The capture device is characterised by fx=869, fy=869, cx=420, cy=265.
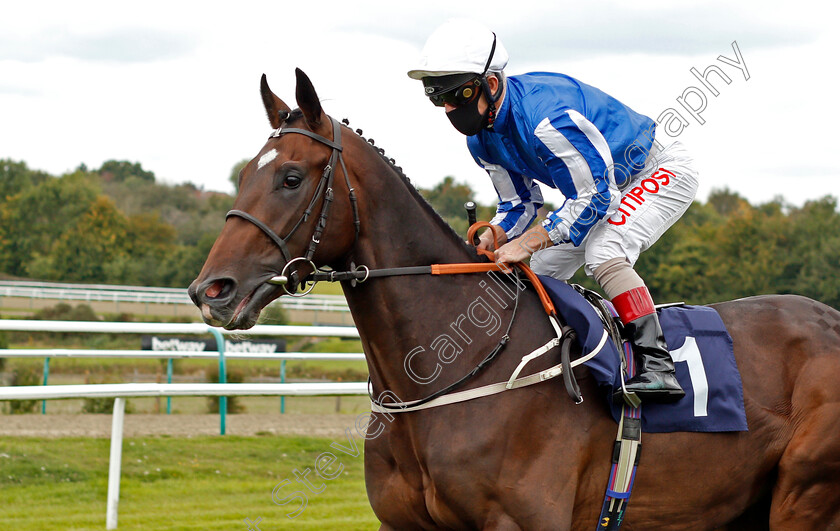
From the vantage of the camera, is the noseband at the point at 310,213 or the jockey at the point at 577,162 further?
the jockey at the point at 577,162

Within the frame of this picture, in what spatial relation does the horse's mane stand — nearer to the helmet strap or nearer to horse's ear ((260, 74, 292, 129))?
horse's ear ((260, 74, 292, 129))

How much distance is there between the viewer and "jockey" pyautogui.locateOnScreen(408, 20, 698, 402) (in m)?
2.87

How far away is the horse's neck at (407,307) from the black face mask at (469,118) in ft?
1.15

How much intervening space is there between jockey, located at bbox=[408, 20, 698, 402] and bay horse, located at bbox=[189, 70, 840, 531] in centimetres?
26

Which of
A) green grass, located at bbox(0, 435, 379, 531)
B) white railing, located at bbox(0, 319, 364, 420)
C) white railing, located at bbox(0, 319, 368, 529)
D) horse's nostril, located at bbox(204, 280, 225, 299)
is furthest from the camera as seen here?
white railing, located at bbox(0, 319, 364, 420)

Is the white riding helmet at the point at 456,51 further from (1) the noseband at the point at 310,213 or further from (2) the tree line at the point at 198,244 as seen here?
(2) the tree line at the point at 198,244

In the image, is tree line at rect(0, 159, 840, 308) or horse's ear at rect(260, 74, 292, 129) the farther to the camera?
tree line at rect(0, 159, 840, 308)

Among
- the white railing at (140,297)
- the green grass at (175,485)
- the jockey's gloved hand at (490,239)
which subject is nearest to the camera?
the jockey's gloved hand at (490,239)

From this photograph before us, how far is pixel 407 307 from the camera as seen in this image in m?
2.80

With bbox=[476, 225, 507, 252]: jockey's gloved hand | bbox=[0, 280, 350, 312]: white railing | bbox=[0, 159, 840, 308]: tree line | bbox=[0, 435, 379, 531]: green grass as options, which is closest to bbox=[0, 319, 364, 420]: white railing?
bbox=[0, 435, 379, 531]: green grass

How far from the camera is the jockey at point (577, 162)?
113 inches

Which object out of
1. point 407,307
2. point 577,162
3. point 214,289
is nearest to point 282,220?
point 214,289

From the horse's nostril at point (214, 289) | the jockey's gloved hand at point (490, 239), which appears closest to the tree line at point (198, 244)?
the jockey's gloved hand at point (490, 239)

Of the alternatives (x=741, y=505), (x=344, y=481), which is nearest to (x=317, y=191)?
(x=741, y=505)
